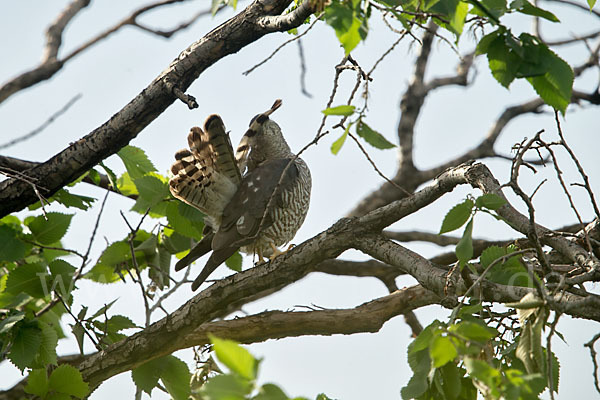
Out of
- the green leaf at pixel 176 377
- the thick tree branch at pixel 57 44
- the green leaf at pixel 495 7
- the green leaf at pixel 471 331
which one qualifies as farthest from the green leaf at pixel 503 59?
the thick tree branch at pixel 57 44

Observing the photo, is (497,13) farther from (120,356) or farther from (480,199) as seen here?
(120,356)

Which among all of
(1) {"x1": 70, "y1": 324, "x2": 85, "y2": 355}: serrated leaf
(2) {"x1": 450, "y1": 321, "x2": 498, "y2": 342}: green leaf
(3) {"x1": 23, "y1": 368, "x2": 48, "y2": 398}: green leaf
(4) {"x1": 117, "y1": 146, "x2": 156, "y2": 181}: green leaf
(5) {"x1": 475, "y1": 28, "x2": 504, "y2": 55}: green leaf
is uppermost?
(4) {"x1": 117, "y1": 146, "x2": 156, "y2": 181}: green leaf

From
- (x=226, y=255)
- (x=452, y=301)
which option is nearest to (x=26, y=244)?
(x=226, y=255)

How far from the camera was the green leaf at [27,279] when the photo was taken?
376cm

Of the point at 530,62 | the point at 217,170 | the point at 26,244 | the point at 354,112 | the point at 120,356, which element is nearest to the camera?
the point at 354,112

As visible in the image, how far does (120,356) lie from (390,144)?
218cm

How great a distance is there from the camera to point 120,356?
11.8 feet

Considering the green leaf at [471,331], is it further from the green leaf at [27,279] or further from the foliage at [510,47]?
the green leaf at [27,279]

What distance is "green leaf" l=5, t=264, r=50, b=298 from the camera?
12.3 feet

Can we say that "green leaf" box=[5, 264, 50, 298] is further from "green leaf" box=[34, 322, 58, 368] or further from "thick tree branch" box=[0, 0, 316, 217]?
"thick tree branch" box=[0, 0, 316, 217]

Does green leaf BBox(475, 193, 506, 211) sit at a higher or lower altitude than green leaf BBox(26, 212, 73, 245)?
lower

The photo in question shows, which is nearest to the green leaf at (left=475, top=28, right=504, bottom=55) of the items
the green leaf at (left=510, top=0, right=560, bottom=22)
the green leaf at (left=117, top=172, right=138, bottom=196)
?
the green leaf at (left=510, top=0, right=560, bottom=22)

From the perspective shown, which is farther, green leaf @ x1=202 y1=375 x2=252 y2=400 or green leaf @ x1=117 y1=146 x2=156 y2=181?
green leaf @ x1=117 y1=146 x2=156 y2=181

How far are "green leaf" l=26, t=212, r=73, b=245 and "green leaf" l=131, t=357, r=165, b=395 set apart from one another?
0.94 meters
